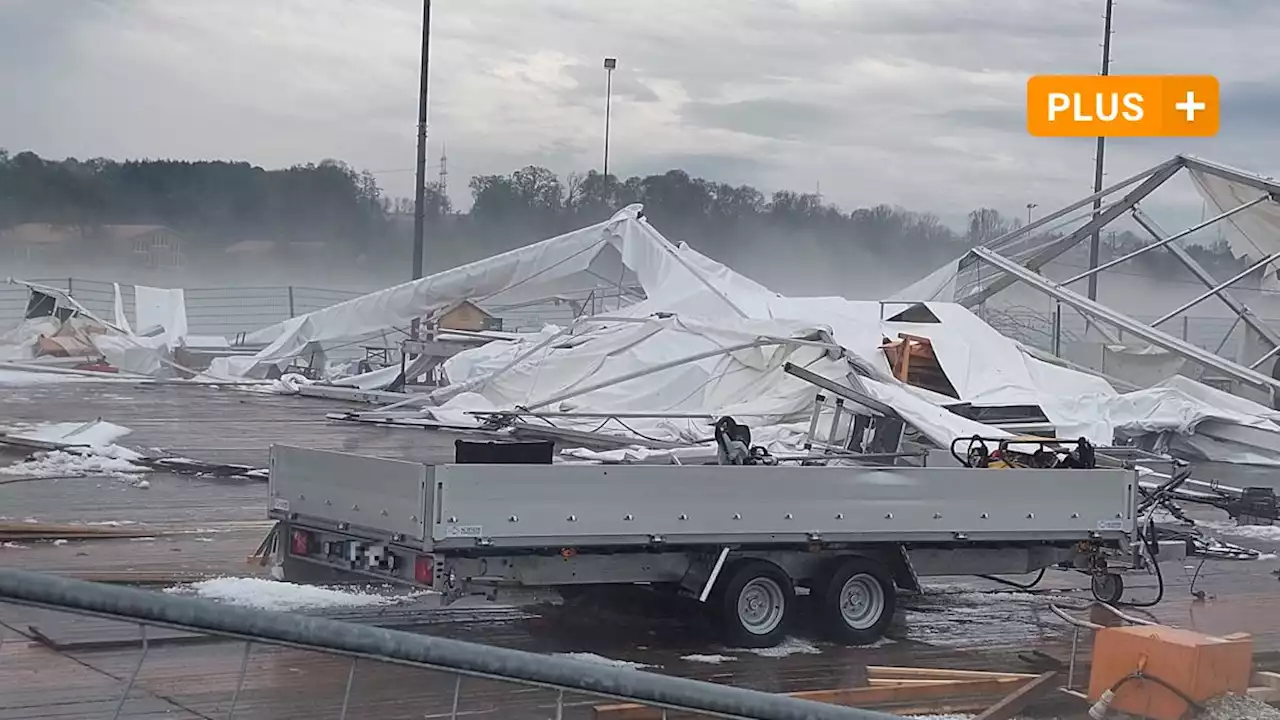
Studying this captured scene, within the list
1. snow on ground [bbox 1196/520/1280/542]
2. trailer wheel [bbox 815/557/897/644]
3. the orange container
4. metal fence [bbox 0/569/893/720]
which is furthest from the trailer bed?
snow on ground [bbox 1196/520/1280/542]

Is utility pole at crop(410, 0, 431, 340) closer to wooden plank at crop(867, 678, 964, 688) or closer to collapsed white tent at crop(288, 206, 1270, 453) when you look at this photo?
collapsed white tent at crop(288, 206, 1270, 453)

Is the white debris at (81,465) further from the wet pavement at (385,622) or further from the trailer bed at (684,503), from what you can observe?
the trailer bed at (684,503)

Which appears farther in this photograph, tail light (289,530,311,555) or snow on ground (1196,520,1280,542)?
snow on ground (1196,520,1280,542)

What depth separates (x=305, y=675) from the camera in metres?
7.24

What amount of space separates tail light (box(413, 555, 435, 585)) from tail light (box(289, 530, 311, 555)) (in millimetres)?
1195

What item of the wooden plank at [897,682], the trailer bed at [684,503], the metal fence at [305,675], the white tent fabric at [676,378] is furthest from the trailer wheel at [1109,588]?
the white tent fabric at [676,378]

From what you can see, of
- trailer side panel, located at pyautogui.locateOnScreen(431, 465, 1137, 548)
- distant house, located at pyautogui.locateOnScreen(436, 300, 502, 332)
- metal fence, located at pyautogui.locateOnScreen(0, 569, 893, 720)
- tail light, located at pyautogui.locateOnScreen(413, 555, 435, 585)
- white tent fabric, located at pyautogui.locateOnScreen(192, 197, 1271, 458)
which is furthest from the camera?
distant house, located at pyautogui.locateOnScreen(436, 300, 502, 332)

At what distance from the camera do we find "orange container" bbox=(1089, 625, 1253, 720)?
30.3ft

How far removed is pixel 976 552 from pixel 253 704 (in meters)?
5.98

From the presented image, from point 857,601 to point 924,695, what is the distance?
1.67 meters

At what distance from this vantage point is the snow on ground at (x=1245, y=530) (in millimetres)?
19125

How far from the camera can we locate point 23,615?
23.8 ft

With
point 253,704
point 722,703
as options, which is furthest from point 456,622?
point 722,703

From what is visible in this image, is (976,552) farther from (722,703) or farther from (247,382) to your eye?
(247,382)
